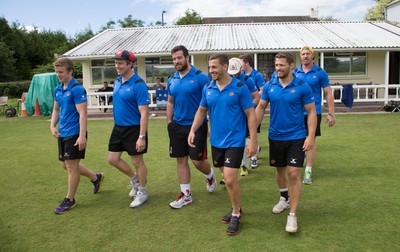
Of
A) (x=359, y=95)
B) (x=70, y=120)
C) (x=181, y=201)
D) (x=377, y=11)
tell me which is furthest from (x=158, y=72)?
(x=377, y=11)

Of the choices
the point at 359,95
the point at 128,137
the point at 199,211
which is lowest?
the point at 199,211

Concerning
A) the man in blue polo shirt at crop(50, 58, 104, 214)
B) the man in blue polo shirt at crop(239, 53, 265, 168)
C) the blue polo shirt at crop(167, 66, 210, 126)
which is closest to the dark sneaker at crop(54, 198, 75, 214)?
the man in blue polo shirt at crop(50, 58, 104, 214)

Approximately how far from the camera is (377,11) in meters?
42.1

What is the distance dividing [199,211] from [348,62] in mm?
16309

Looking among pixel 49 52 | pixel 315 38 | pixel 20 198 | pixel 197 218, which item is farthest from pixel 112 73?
pixel 49 52

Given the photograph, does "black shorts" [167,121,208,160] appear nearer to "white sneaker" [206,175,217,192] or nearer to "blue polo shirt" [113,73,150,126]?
"blue polo shirt" [113,73,150,126]

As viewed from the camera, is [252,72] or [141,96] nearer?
[141,96]

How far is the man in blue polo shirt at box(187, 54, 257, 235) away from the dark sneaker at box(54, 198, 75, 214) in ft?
6.98

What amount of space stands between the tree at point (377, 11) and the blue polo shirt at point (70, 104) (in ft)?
141

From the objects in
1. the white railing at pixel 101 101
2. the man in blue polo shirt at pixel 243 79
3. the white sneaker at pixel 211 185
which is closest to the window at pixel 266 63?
the white railing at pixel 101 101

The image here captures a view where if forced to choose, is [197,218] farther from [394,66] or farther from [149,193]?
[394,66]

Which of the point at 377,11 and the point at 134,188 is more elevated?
the point at 377,11

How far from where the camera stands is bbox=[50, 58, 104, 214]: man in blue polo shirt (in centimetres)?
457

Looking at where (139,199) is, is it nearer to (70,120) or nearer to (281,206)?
(70,120)
